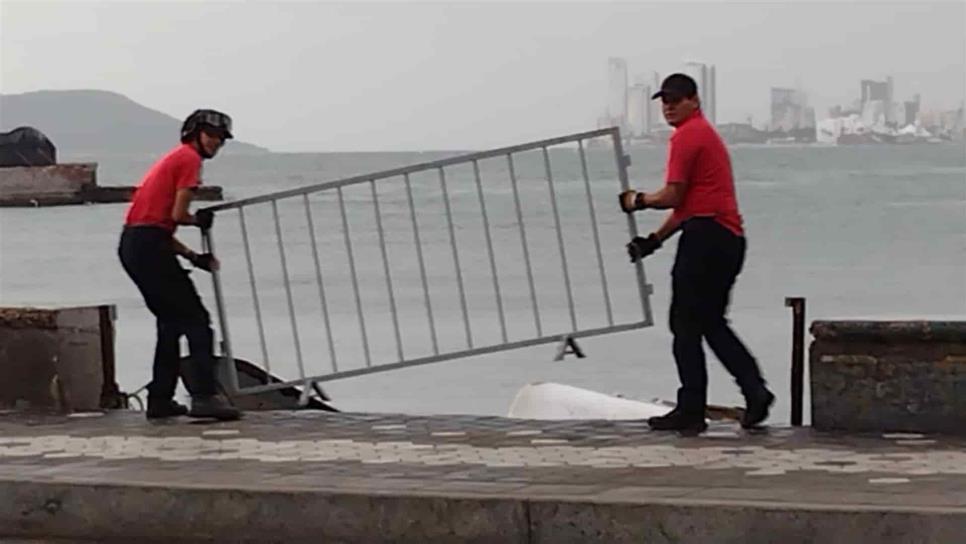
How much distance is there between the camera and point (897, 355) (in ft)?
28.0

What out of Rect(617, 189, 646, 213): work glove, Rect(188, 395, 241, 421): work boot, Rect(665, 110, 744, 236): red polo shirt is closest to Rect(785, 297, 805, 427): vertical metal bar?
Rect(665, 110, 744, 236): red polo shirt

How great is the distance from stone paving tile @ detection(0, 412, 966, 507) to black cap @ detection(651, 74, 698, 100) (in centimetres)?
156

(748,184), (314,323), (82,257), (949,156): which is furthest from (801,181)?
(314,323)

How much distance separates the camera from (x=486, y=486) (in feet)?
23.8

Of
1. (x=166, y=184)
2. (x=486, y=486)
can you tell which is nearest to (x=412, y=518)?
(x=486, y=486)

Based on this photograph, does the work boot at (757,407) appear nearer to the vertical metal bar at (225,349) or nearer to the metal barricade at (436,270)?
the metal barricade at (436,270)

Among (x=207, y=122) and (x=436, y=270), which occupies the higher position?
(x=207, y=122)

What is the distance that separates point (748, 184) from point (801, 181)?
8.08m

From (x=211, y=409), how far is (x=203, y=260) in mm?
808

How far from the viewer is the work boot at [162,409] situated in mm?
9805

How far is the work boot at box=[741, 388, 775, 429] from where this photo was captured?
891cm

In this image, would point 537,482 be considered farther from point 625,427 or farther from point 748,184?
point 748,184

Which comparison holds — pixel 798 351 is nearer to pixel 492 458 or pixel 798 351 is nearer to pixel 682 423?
pixel 682 423

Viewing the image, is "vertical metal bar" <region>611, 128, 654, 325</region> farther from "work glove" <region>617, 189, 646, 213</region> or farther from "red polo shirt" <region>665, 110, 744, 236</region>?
"red polo shirt" <region>665, 110, 744, 236</region>
